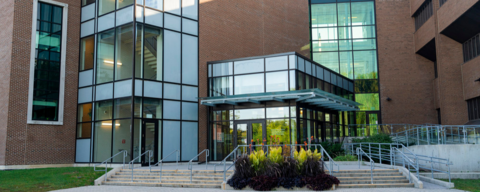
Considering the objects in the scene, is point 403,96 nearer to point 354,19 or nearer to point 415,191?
point 354,19

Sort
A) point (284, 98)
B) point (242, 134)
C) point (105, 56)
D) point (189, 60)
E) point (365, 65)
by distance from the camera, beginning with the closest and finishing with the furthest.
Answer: point (284, 98) → point (242, 134) → point (105, 56) → point (189, 60) → point (365, 65)

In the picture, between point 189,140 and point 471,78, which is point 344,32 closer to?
point 471,78

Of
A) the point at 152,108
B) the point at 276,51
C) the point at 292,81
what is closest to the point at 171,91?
the point at 152,108

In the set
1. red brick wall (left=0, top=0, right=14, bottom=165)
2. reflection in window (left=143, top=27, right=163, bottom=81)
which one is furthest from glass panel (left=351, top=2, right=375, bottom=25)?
red brick wall (left=0, top=0, right=14, bottom=165)

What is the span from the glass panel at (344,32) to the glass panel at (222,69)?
14.5 m

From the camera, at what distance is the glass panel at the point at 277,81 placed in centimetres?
2098

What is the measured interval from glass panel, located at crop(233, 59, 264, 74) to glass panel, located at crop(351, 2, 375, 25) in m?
15.3

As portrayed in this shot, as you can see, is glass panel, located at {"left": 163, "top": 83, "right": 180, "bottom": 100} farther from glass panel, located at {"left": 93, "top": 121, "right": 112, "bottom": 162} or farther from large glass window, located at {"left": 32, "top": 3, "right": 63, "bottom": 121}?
large glass window, located at {"left": 32, "top": 3, "right": 63, "bottom": 121}

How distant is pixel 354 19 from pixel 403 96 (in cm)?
749

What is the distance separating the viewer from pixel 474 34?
976 inches

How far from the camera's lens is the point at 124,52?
21.4m

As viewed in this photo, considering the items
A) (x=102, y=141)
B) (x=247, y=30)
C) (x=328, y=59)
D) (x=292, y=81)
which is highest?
(x=247, y=30)

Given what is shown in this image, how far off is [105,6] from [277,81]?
10.4 m

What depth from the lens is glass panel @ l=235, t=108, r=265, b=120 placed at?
70.6ft
